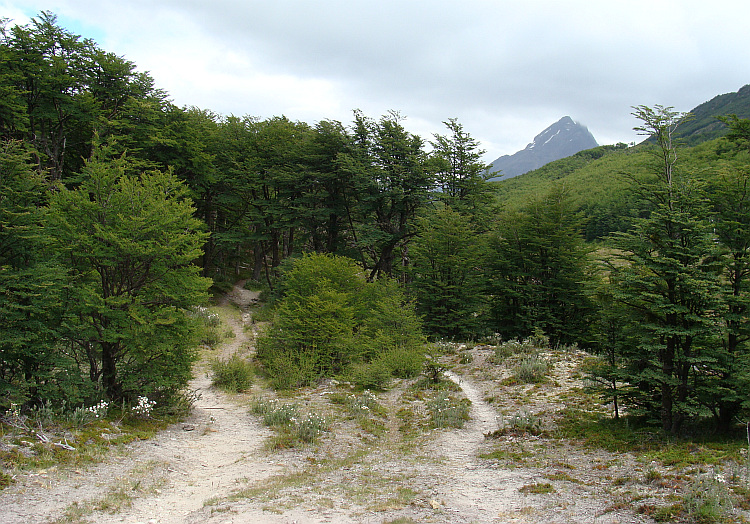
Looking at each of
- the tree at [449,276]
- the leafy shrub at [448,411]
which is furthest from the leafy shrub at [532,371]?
the tree at [449,276]

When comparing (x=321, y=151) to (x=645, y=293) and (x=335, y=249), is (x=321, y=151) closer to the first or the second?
(x=335, y=249)

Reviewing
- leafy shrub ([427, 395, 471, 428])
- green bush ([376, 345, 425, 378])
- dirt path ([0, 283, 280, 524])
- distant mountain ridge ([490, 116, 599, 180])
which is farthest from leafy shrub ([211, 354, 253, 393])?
distant mountain ridge ([490, 116, 599, 180])

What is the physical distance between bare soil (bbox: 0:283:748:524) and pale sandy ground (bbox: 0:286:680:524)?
0.9 inches

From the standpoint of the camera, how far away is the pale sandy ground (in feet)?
18.4

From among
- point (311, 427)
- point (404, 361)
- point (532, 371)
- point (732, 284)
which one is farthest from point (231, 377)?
point (732, 284)

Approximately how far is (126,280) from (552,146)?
625 ft

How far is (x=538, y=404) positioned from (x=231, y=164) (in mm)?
26160

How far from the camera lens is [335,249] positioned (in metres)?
27.7

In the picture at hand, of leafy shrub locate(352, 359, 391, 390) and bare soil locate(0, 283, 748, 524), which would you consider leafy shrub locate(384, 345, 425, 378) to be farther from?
bare soil locate(0, 283, 748, 524)

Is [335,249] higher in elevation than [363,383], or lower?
higher

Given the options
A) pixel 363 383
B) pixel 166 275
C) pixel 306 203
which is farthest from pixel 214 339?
pixel 306 203

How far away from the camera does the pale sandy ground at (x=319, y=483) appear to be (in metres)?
5.61

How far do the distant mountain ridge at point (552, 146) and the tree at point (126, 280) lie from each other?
157426 millimetres

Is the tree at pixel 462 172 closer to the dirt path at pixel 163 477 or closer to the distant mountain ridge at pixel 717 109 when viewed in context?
the dirt path at pixel 163 477
